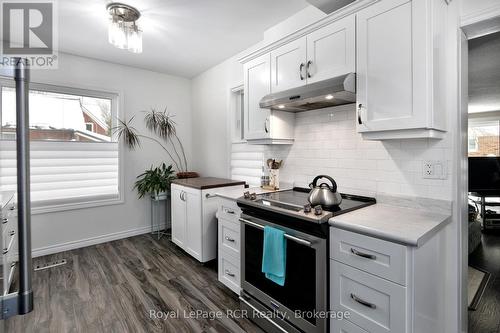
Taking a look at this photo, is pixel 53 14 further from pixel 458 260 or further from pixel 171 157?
pixel 458 260

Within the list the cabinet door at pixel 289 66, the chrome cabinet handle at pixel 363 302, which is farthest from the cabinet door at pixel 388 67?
the chrome cabinet handle at pixel 363 302

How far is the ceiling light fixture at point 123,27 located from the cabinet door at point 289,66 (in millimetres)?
1342

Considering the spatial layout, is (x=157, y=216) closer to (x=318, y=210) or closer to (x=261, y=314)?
(x=261, y=314)

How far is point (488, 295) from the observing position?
2322 mm

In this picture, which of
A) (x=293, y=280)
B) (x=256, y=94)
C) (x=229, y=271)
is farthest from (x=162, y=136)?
(x=293, y=280)

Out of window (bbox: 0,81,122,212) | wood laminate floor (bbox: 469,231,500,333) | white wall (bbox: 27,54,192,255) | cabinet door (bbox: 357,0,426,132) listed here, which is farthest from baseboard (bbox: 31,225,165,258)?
wood laminate floor (bbox: 469,231,500,333)

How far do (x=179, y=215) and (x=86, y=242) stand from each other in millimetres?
1432

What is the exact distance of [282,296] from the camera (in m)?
1.84

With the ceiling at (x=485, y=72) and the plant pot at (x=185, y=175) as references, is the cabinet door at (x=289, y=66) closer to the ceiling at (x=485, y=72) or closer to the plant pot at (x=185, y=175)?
the ceiling at (x=485, y=72)

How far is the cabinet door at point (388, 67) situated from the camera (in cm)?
152

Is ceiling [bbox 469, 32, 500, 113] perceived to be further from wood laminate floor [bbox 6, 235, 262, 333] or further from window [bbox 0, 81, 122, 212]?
window [bbox 0, 81, 122, 212]

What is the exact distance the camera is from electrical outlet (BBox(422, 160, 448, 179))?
1.67 meters

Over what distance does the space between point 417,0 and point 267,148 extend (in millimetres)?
1840

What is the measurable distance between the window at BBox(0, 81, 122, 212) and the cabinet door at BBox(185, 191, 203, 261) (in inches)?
54.8
